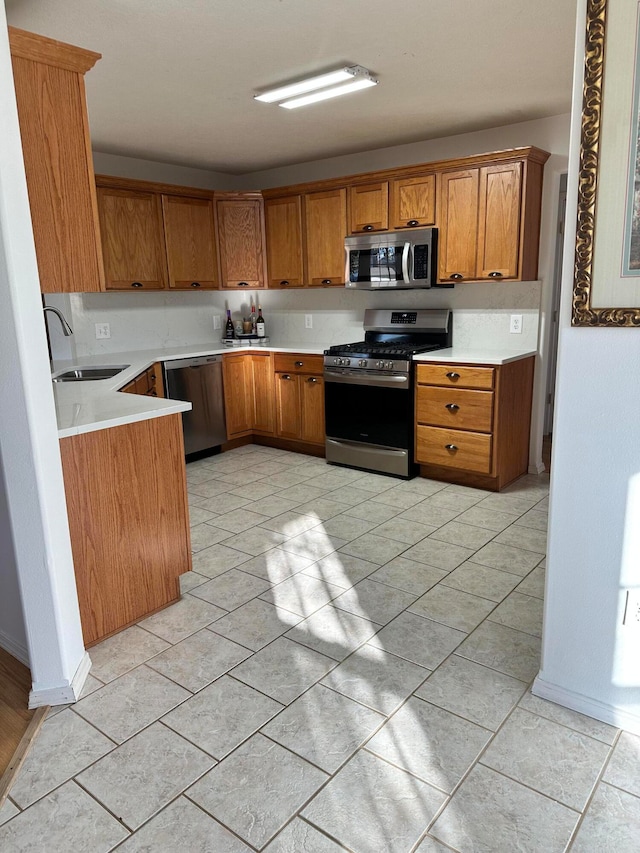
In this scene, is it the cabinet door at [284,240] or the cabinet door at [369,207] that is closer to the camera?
the cabinet door at [369,207]

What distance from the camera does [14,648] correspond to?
2.27 meters

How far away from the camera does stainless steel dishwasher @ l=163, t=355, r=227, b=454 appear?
454 cm

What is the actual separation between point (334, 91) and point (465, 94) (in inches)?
30.5

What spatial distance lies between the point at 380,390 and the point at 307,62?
2111 mm

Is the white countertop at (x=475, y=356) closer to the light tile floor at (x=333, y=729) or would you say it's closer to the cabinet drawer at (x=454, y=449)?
the cabinet drawer at (x=454, y=449)

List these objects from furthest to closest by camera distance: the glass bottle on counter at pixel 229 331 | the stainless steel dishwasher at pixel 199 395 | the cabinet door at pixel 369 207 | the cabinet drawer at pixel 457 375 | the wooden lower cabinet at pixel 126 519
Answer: the glass bottle on counter at pixel 229 331, the stainless steel dishwasher at pixel 199 395, the cabinet door at pixel 369 207, the cabinet drawer at pixel 457 375, the wooden lower cabinet at pixel 126 519

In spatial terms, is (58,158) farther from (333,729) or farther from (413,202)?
(413,202)

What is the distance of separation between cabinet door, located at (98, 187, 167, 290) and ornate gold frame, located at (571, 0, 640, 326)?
3626 mm

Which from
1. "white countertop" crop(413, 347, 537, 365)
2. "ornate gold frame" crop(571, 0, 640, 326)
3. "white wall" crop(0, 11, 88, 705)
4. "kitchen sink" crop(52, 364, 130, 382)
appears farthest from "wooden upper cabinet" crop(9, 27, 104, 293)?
"white countertop" crop(413, 347, 537, 365)

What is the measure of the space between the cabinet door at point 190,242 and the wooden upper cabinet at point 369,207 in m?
1.31

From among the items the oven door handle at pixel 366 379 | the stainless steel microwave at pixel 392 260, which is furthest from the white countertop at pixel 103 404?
the stainless steel microwave at pixel 392 260

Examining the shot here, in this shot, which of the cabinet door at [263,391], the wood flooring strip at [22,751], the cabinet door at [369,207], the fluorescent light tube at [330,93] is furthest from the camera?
the cabinet door at [263,391]

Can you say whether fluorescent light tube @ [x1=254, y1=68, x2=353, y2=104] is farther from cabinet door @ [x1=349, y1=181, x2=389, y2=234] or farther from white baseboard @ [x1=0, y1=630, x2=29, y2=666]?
white baseboard @ [x1=0, y1=630, x2=29, y2=666]

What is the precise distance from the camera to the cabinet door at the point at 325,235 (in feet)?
15.3
